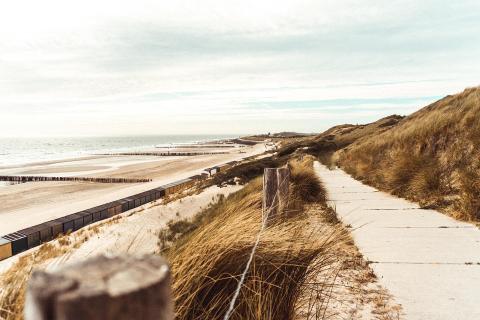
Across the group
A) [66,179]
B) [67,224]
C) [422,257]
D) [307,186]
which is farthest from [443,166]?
[66,179]

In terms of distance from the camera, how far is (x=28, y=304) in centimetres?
59

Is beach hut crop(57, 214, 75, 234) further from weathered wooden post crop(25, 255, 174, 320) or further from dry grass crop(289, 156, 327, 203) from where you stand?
weathered wooden post crop(25, 255, 174, 320)

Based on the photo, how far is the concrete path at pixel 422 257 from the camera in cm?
317

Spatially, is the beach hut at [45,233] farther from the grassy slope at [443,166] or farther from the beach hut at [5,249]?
the grassy slope at [443,166]

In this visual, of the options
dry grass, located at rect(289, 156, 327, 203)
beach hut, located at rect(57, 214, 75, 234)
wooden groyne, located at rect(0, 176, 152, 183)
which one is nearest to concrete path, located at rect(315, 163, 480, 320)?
dry grass, located at rect(289, 156, 327, 203)

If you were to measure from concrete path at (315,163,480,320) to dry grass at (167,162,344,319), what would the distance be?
0.74 meters

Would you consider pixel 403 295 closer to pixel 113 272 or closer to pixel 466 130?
pixel 113 272

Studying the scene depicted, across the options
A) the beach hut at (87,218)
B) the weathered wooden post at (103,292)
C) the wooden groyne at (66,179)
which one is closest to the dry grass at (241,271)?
the weathered wooden post at (103,292)

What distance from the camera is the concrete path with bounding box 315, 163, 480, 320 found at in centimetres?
317

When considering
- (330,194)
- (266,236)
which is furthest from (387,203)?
Answer: (266,236)

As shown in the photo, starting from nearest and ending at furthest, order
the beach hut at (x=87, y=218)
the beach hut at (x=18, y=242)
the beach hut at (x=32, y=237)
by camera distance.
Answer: the beach hut at (x=18, y=242)
the beach hut at (x=32, y=237)
the beach hut at (x=87, y=218)

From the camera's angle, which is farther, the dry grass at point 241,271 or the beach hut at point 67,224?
the beach hut at point 67,224

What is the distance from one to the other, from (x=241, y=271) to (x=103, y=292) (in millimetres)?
1917

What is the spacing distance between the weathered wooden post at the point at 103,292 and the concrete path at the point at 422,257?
276cm
